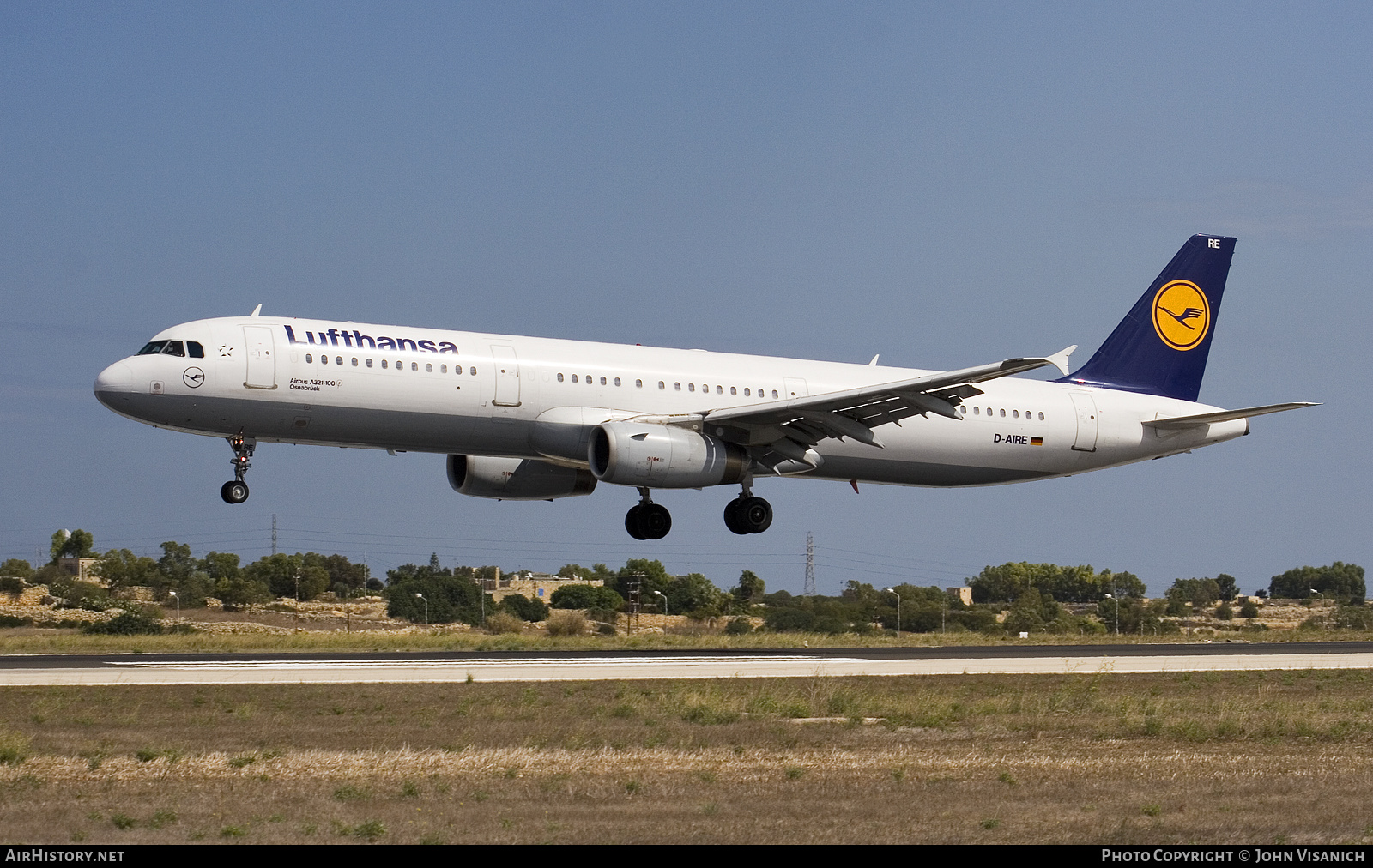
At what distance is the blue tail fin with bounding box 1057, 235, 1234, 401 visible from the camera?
152ft

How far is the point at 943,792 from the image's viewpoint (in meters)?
17.4

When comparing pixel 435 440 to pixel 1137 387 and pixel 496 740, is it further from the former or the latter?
pixel 1137 387

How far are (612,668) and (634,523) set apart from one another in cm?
737

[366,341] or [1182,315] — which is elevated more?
[1182,315]

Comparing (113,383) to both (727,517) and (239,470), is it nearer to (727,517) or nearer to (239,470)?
(239,470)

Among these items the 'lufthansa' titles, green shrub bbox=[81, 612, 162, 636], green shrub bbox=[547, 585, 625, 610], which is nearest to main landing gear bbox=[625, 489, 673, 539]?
the 'lufthansa' titles

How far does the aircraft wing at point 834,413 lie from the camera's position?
1407 inches

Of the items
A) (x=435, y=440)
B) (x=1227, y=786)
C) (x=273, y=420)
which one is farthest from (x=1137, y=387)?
(x=1227, y=786)

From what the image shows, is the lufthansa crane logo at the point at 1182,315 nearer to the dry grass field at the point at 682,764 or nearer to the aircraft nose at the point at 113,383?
the dry grass field at the point at 682,764

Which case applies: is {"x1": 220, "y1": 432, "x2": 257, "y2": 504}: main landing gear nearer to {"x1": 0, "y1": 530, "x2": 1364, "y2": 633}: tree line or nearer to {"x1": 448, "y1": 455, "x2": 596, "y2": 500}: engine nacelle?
{"x1": 448, "y1": 455, "x2": 596, "y2": 500}: engine nacelle

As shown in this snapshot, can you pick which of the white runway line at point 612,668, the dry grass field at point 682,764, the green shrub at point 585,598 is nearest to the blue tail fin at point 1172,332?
the white runway line at point 612,668

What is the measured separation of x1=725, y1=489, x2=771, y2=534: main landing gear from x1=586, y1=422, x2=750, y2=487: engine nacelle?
130 inches

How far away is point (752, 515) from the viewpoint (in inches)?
1591

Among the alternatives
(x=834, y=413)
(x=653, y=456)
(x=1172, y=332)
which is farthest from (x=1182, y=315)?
(x=653, y=456)
